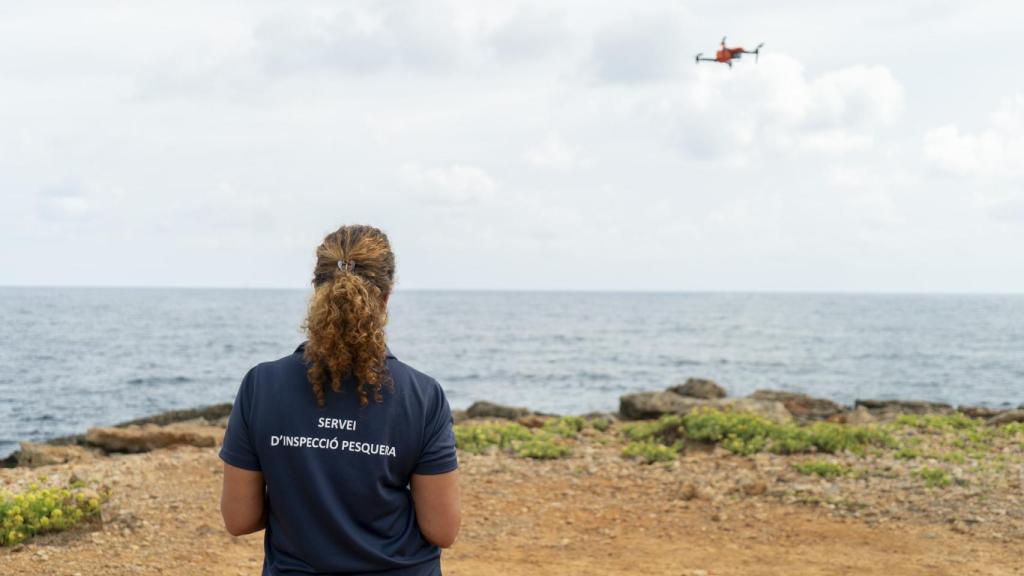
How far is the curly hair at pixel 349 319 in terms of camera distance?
3.28 m

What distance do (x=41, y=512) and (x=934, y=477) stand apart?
9.27 m

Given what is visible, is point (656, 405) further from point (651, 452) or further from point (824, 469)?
point (824, 469)

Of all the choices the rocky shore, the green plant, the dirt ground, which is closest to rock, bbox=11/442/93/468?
the rocky shore

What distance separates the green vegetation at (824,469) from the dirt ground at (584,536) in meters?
1.16

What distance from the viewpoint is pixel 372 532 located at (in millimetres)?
3439

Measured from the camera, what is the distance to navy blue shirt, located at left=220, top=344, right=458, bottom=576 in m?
3.31

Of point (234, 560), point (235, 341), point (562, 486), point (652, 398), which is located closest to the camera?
point (234, 560)

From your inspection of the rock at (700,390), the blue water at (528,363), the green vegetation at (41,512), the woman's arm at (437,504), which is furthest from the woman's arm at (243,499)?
the rock at (700,390)

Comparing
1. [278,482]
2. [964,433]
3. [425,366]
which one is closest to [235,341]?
[425,366]

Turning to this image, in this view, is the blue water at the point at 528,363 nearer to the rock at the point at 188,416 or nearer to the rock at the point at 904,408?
the rock at the point at 188,416

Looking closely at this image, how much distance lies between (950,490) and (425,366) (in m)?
43.1

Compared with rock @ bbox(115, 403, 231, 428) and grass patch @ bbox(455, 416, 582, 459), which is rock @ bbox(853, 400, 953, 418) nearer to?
grass patch @ bbox(455, 416, 582, 459)

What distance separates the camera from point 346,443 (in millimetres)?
3309

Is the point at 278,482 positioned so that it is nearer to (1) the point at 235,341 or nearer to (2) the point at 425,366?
(2) the point at 425,366
